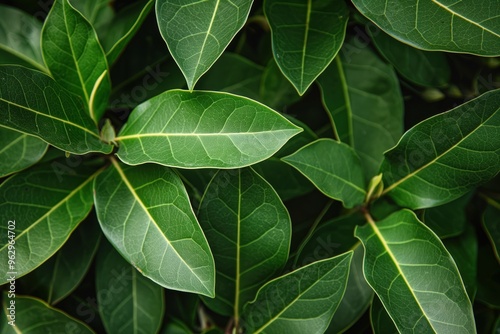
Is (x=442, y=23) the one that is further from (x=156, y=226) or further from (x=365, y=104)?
(x=156, y=226)

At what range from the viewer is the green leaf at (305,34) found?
0.80 meters

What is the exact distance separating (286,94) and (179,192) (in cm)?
28

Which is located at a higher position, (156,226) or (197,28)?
(197,28)

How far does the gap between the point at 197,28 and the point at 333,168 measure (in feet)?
0.91

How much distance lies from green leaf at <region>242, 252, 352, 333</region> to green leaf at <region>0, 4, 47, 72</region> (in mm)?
519

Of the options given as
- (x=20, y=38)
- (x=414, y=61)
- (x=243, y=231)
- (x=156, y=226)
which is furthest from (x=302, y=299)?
(x=20, y=38)

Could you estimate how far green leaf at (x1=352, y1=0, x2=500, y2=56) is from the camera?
2.37ft

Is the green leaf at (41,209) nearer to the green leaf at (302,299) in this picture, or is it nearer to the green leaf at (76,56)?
the green leaf at (76,56)

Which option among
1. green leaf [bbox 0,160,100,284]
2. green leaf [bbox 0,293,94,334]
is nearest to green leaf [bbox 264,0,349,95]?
green leaf [bbox 0,160,100,284]

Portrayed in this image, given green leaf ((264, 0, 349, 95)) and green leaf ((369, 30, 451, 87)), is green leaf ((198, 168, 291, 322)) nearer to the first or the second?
green leaf ((264, 0, 349, 95))

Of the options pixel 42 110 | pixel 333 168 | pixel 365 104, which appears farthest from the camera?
pixel 365 104

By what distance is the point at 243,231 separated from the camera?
0.80 meters

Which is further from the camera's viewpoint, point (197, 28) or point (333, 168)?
point (333, 168)

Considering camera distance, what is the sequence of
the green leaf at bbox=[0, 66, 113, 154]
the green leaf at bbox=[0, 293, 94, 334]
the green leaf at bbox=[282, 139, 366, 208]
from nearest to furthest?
1. the green leaf at bbox=[0, 66, 113, 154]
2. the green leaf at bbox=[282, 139, 366, 208]
3. the green leaf at bbox=[0, 293, 94, 334]
